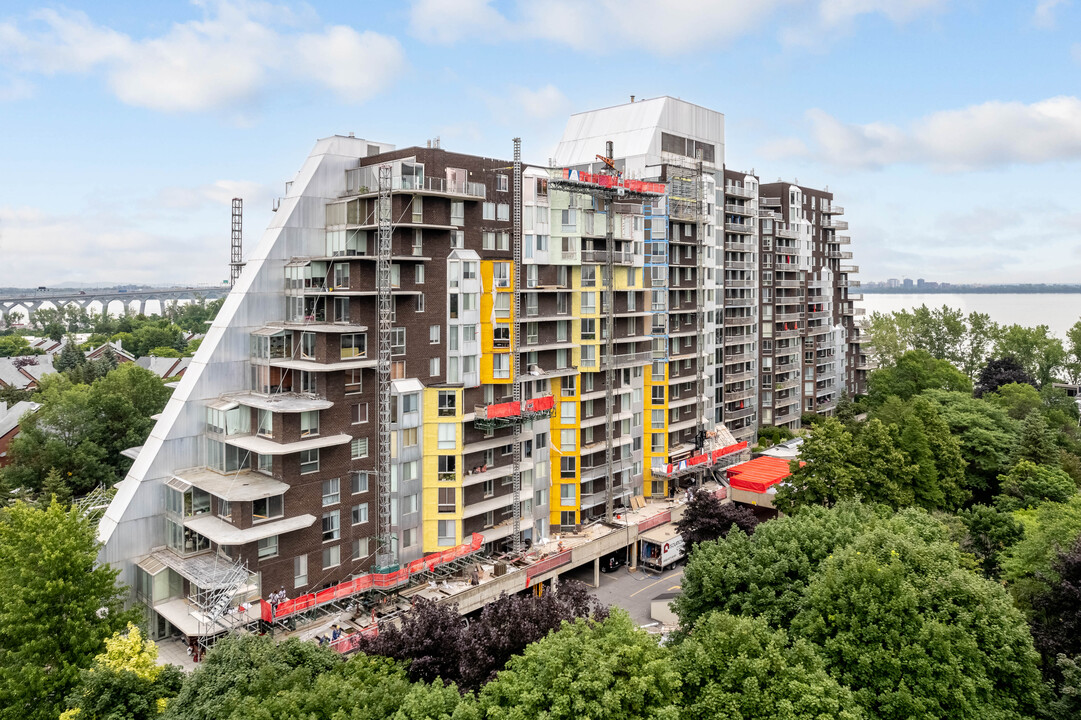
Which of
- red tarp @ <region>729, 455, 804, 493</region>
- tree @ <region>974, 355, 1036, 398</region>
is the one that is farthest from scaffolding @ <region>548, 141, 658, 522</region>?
tree @ <region>974, 355, 1036, 398</region>

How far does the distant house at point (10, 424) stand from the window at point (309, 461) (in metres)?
60.7

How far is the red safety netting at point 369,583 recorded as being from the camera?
141ft

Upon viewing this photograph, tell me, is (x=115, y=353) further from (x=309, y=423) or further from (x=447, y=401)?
(x=447, y=401)

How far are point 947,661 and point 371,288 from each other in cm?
4061

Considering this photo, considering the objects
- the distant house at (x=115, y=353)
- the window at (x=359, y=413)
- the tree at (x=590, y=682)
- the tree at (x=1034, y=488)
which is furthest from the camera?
the distant house at (x=115, y=353)

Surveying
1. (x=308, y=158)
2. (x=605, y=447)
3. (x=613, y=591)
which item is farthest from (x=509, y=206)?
(x=613, y=591)

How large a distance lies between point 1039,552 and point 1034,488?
19484 millimetres

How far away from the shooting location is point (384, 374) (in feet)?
164

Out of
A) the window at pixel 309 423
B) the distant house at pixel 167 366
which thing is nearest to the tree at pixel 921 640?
the window at pixel 309 423

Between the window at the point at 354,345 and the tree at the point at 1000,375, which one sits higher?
the window at the point at 354,345

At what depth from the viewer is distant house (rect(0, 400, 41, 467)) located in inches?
3399

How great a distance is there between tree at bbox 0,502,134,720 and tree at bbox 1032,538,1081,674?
4644 centimetres

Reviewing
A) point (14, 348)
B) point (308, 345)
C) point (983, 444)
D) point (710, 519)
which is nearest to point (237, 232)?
point (308, 345)

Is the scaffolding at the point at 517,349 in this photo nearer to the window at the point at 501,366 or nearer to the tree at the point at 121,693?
the window at the point at 501,366
